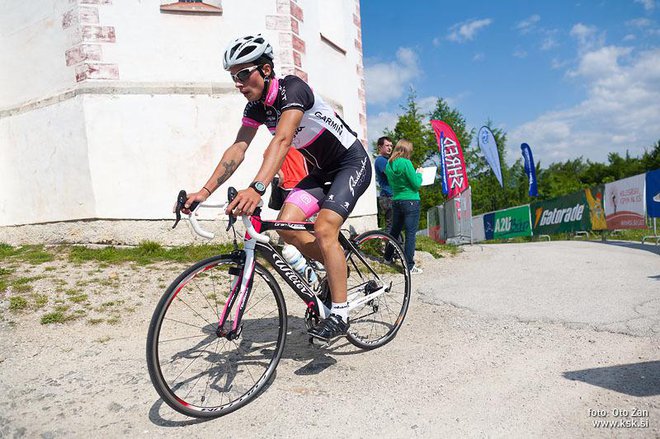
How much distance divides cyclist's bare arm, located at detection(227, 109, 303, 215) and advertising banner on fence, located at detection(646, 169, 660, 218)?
12382 millimetres

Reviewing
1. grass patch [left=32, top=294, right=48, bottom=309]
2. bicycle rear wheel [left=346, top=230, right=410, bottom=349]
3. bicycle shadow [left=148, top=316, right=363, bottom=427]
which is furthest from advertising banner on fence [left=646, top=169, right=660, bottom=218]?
grass patch [left=32, top=294, right=48, bottom=309]

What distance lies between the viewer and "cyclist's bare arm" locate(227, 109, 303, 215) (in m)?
2.67

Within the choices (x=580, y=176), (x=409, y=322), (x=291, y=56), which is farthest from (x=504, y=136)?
(x=409, y=322)

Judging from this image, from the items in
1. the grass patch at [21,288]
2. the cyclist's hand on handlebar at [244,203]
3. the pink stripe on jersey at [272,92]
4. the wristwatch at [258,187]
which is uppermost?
the pink stripe on jersey at [272,92]

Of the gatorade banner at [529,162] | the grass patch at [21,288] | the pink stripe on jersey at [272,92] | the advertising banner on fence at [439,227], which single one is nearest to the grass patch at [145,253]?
the grass patch at [21,288]

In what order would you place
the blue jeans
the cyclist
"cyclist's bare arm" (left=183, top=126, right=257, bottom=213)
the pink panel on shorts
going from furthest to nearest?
the blue jeans
the pink panel on shorts
"cyclist's bare arm" (left=183, top=126, right=257, bottom=213)
the cyclist

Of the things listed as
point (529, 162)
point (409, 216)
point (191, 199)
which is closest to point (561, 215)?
point (529, 162)

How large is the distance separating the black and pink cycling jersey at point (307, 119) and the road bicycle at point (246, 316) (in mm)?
621

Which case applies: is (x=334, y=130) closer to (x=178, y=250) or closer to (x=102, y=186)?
(x=178, y=250)

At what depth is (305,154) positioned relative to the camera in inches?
146

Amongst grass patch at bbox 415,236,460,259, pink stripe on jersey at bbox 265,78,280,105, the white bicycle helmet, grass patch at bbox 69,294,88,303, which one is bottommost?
grass patch at bbox 415,236,460,259

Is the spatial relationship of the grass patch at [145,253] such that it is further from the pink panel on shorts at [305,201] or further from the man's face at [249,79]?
the man's face at [249,79]

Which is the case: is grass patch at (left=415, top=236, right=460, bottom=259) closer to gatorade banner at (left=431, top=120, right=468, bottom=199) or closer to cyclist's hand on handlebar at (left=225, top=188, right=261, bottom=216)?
gatorade banner at (left=431, top=120, right=468, bottom=199)

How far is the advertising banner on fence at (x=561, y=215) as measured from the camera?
16.9 meters
